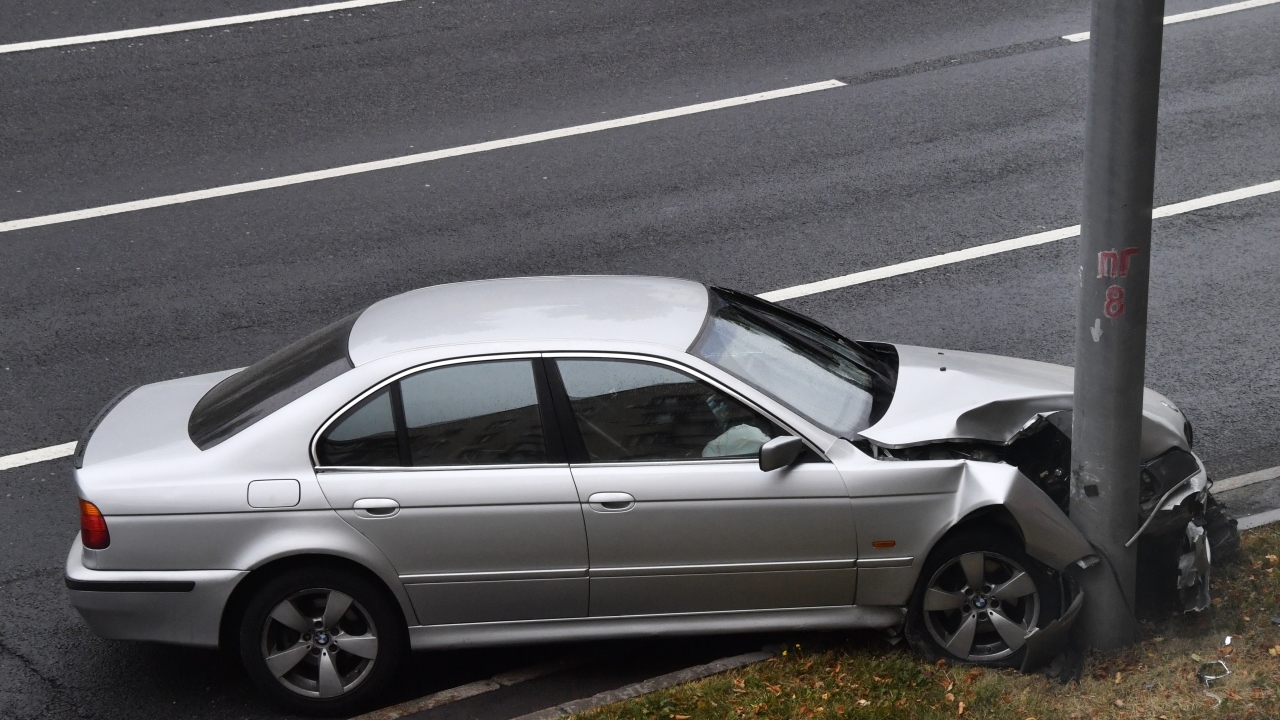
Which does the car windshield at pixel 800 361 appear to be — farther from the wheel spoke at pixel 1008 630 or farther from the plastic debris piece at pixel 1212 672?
the plastic debris piece at pixel 1212 672

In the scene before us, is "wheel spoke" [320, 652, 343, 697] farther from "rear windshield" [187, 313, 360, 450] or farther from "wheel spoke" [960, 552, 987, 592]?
"wheel spoke" [960, 552, 987, 592]

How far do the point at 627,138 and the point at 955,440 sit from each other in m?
7.03

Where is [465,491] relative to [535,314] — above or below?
below

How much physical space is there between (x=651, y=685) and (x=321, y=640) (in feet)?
4.57

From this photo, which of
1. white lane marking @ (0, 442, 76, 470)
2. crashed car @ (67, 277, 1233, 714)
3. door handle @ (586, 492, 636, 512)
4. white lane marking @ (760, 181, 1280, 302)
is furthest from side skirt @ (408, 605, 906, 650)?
white lane marking @ (760, 181, 1280, 302)

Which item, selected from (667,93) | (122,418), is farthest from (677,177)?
(122,418)

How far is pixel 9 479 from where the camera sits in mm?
7332

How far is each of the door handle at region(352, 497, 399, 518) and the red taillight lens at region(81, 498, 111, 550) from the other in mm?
1025

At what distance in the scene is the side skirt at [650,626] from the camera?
5.50m

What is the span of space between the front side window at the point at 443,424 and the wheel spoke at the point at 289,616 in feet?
1.99

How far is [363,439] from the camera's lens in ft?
17.6

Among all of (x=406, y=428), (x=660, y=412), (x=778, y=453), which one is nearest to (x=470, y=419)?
(x=406, y=428)

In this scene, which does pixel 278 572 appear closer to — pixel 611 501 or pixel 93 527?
pixel 93 527

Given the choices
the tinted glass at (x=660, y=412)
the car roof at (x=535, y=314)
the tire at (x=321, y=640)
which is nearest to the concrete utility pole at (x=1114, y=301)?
the tinted glass at (x=660, y=412)
